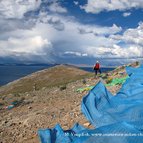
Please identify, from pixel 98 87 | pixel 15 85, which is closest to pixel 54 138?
pixel 98 87

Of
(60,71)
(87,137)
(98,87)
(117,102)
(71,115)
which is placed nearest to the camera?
(87,137)

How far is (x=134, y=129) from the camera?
6160mm

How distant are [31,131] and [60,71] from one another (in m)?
30.9

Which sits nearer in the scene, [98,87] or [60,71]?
[98,87]

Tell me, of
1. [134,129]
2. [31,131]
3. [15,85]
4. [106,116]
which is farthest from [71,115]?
[15,85]

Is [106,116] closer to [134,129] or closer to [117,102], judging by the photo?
[117,102]

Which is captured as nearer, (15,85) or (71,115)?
(71,115)

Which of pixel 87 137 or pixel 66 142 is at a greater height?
pixel 87 137

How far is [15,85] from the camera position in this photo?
129ft

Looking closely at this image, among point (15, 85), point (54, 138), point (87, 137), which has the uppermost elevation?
point (87, 137)

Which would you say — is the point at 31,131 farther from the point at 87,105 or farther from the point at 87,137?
the point at 87,137

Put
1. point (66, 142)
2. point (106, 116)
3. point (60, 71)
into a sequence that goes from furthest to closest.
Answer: point (60, 71) < point (106, 116) < point (66, 142)

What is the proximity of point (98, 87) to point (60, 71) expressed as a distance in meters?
31.3

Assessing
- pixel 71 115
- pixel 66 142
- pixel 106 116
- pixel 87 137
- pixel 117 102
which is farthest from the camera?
pixel 71 115
